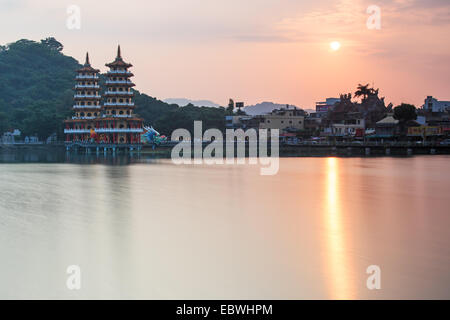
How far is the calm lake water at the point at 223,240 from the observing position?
16.1 meters

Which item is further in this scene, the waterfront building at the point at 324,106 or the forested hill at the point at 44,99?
the waterfront building at the point at 324,106

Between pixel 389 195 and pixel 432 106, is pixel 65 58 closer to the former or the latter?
pixel 432 106

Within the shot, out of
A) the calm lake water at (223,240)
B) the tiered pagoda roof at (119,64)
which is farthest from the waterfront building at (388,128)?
the calm lake water at (223,240)

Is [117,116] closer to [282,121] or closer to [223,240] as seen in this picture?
[282,121]

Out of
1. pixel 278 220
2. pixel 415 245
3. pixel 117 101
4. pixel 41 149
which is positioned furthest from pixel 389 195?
pixel 41 149

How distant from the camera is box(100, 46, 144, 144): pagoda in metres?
87.1

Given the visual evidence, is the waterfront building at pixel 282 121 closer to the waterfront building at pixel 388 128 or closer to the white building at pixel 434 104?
the waterfront building at pixel 388 128

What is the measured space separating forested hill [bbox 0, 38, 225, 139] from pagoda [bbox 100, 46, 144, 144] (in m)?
17.0

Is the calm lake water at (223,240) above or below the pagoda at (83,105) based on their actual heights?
below

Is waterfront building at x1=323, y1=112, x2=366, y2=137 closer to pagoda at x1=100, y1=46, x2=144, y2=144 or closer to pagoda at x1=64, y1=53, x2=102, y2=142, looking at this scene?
pagoda at x1=100, y1=46, x2=144, y2=144

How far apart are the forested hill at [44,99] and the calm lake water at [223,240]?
214 ft

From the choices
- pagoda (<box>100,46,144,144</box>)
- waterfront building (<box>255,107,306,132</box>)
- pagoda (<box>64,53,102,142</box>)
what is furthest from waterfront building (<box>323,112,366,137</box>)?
pagoda (<box>64,53,102,142</box>)

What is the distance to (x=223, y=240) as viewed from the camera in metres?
22.1

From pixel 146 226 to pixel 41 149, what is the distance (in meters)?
83.0
